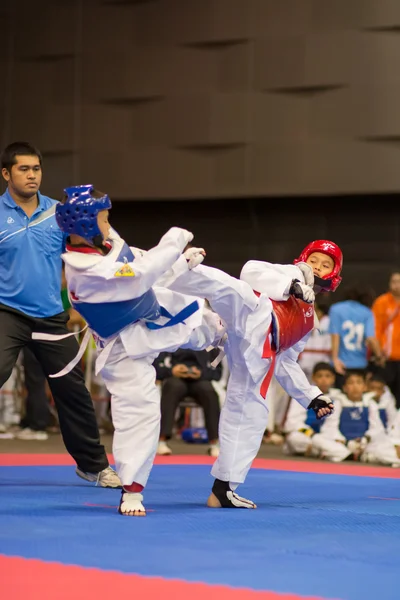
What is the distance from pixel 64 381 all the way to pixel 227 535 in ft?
5.00

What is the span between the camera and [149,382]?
11.8 feet

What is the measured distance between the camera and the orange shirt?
8023 millimetres

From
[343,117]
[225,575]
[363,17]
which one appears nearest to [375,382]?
[343,117]

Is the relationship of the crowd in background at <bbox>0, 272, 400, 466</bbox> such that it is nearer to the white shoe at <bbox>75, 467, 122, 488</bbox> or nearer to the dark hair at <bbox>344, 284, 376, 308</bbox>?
the dark hair at <bbox>344, 284, 376, 308</bbox>

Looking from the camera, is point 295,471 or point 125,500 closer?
point 125,500

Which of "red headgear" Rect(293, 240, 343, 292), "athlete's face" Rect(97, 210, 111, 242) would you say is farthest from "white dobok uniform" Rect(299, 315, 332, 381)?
"athlete's face" Rect(97, 210, 111, 242)

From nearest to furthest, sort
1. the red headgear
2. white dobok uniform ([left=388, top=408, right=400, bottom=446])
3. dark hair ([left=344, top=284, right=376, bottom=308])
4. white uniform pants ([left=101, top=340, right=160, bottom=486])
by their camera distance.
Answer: white uniform pants ([left=101, top=340, right=160, bottom=486])
the red headgear
white dobok uniform ([left=388, top=408, right=400, bottom=446])
dark hair ([left=344, top=284, right=376, bottom=308])

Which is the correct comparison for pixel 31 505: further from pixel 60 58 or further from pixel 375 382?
pixel 60 58

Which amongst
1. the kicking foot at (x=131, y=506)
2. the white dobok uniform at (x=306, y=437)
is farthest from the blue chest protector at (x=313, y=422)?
the kicking foot at (x=131, y=506)

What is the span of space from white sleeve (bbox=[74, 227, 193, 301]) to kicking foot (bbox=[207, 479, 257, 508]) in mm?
859

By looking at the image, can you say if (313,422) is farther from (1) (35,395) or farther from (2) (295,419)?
(1) (35,395)

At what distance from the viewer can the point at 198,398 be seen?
7.20m

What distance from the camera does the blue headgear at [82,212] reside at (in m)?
3.46

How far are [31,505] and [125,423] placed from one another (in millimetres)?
558
